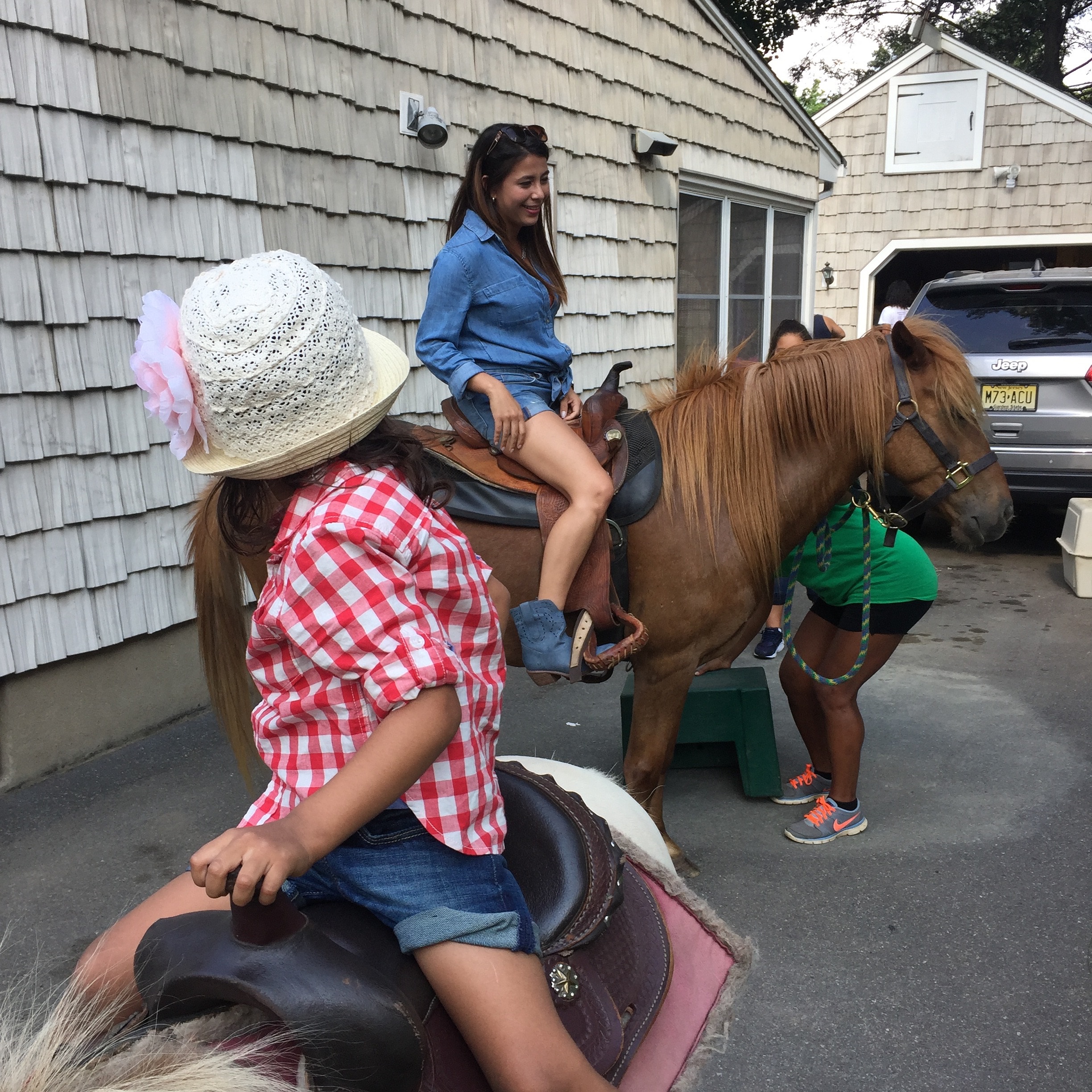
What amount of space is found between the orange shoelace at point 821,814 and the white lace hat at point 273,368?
273cm

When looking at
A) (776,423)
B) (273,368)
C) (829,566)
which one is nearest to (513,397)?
(776,423)

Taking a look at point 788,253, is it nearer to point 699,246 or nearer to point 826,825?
point 699,246

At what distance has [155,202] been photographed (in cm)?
405

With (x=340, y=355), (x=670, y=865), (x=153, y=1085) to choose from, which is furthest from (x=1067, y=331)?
(x=153, y=1085)

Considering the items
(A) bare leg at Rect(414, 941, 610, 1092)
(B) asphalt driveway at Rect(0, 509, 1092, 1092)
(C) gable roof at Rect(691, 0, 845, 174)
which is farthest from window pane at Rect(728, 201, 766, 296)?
(A) bare leg at Rect(414, 941, 610, 1092)

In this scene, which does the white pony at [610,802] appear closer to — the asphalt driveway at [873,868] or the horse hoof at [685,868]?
the asphalt driveway at [873,868]

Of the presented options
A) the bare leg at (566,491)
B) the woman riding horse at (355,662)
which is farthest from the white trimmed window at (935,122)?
the woman riding horse at (355,662)

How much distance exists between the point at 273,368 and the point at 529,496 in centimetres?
176

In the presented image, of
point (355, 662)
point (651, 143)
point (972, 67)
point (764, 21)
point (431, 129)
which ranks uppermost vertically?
point (764, 21)

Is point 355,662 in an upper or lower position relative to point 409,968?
upper

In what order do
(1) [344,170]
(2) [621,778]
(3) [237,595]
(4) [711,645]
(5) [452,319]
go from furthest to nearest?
1. (1) [344,170]
2. (2) [621,778]
3. (4) [711,645]
4. (5) [452,319]
5. (3) [237,595]

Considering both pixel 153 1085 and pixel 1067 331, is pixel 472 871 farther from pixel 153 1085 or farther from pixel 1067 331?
pixel 1067 331

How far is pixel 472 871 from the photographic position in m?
1.26

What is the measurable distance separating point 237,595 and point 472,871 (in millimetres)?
1320
